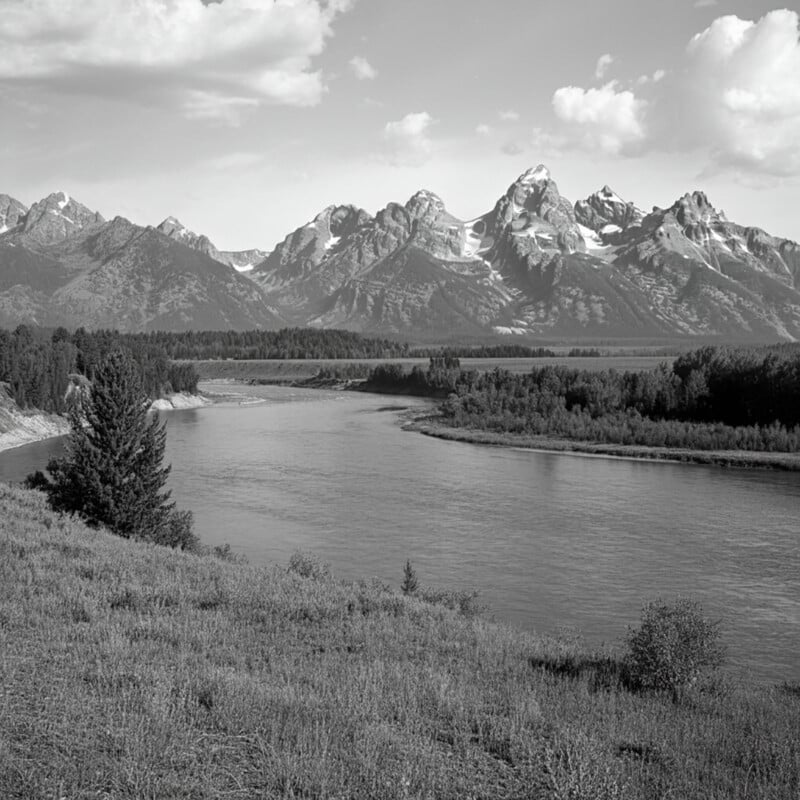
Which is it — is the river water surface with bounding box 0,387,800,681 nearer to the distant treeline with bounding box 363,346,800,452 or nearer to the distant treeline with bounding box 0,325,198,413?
the distant treeline with bounding box 363,346,800,452

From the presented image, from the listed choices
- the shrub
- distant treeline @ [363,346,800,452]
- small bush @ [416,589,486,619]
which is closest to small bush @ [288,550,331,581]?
small bush @ [416,589,486,619]

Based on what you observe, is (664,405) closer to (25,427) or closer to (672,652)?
(25,427)

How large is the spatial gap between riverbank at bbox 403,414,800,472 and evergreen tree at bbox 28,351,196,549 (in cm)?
5262

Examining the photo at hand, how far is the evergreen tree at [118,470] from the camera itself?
33.7m

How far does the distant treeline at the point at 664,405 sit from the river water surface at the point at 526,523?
1102 cm

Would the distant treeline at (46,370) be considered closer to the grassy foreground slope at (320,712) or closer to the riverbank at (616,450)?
the riverbank at (616,450)

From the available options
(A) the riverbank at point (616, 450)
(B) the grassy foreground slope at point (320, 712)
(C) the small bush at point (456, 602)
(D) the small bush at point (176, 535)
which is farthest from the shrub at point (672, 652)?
(A) the riverbank at point (616, 450)

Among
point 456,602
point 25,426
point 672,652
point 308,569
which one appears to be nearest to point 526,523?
point 308,569

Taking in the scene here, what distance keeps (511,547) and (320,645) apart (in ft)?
85.0

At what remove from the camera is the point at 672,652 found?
47.0 feet

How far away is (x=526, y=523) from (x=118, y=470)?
72.2ft

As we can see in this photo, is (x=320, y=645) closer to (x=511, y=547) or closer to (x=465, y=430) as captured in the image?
(x=511, y=547)

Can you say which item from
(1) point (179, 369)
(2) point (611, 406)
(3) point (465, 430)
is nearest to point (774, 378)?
(2) point (611, 406)

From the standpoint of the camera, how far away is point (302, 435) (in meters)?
89.7
